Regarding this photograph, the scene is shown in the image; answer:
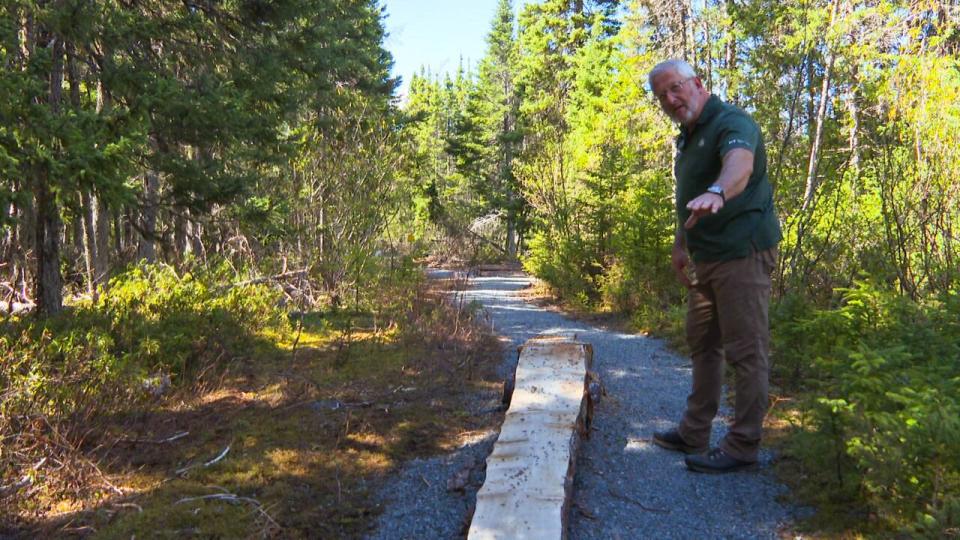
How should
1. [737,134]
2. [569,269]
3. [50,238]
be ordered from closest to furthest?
[737,134]
[50,238]
[569,269]

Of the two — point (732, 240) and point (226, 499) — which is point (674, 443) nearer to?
point (732, 240)

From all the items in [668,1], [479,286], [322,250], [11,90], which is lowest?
[479,286]

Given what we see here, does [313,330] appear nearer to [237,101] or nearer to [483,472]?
[237,101]

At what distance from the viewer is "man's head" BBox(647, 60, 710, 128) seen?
2988 mm

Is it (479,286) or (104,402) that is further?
(479,286)

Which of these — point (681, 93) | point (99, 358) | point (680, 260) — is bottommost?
point (99, 358)

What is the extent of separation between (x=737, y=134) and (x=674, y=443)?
186 cm

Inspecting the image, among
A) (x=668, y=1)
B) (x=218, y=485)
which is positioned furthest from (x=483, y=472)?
(x=668, y=1)

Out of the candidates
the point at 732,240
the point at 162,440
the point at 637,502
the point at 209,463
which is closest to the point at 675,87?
the point at 732,240

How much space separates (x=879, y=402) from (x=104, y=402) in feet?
15.7

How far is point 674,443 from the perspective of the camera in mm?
3570

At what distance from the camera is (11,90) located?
416cm

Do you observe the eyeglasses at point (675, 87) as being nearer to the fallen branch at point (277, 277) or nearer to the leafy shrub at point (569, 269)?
the fallen branch at point (277, 277)

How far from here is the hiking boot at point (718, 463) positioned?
3.13 m
